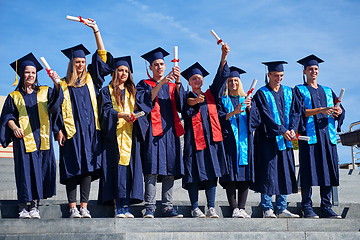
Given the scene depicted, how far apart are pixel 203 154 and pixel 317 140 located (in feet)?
5.12

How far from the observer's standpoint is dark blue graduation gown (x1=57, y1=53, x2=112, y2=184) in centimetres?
637

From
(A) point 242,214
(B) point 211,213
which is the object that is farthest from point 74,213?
(A) point 242,214

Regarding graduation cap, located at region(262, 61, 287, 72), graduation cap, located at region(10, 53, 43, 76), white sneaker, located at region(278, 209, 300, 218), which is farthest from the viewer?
graduation cap, located at region(262, 61, 287, 72)

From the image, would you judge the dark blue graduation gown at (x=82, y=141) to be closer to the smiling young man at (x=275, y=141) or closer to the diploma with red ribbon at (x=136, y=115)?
the diploma with red ribbon at (x=136, y=115)

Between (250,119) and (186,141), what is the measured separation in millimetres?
856

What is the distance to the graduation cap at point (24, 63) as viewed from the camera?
6660 mm

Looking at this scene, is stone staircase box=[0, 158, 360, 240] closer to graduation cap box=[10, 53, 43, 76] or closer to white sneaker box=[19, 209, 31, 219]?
white sneaker box=[19, 209, 31, 219]

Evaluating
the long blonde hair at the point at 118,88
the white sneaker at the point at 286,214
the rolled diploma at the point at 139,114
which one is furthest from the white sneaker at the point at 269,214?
the long blonde hair at the point at 118,88

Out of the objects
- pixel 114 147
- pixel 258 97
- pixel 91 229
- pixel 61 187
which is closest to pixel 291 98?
pixel 258 97

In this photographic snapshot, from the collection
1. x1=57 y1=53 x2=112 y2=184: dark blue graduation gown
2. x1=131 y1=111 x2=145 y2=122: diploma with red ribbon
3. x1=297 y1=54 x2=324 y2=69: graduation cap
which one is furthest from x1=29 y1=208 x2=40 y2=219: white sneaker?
x1=297 y1=54 x2=324 y2=69: graduation cap

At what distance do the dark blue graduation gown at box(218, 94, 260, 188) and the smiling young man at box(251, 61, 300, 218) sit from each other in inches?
6.3

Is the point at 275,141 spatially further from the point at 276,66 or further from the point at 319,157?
the point at 276,66

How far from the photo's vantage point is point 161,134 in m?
6.73

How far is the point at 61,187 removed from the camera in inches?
390
